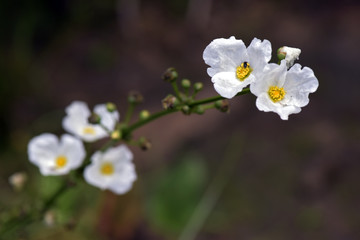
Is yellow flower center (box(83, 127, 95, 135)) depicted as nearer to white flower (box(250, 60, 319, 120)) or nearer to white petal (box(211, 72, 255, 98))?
white petal (box(211, 72, 255, 98))

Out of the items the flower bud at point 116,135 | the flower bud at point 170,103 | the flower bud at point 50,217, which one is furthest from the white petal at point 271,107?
the flower bud at point 50,217

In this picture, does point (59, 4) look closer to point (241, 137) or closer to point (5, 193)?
point (5, 193)

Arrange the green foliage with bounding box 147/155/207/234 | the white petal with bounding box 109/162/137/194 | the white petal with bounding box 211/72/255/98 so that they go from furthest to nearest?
the green foliage with bounding box 147/155/207/234 → the white petal with bounding box 109/162/137/194 → the white petal with bounding box 211/72/255/98

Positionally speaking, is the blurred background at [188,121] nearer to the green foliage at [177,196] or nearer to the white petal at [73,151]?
the green foliage at [177,196]

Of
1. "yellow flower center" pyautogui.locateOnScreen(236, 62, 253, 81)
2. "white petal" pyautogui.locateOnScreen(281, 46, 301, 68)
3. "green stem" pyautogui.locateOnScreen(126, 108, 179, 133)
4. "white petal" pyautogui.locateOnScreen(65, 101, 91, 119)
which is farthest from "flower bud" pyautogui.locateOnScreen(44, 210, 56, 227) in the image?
"white petal" pyautogui.locateOnScreen(281, 46, 301, 68)

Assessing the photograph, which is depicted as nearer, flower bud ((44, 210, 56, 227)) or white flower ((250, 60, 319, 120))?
white flower ((250, 60, 319, 120))

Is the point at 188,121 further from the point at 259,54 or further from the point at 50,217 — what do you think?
the point at 259,54

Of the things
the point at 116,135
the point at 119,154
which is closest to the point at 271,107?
the point at 116,135

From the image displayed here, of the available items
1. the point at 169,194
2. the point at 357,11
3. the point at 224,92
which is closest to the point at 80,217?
the point at 169,194
